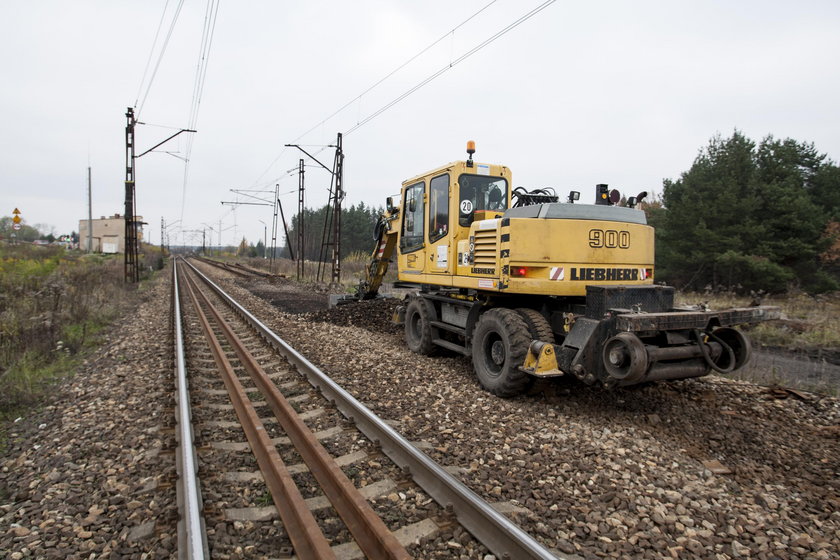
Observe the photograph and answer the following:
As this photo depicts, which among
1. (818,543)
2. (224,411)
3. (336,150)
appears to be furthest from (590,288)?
(336,150)

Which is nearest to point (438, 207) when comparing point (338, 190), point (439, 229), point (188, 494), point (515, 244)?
point (439, 229)

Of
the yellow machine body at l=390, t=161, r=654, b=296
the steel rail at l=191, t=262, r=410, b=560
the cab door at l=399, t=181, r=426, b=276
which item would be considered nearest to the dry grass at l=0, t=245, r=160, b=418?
the steel rail at l=191, t=262, r=410, b=560

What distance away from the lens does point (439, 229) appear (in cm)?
768

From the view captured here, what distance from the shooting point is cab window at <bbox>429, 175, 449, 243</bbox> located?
7445 millimetres

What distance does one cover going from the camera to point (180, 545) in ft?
9.79

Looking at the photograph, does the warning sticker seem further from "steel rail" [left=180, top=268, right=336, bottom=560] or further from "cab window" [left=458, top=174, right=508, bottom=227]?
"steel rail" [left=180, top=268, right=336, bottom=560]

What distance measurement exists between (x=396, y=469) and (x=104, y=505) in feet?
7.26

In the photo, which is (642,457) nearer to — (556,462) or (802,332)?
(556,462)

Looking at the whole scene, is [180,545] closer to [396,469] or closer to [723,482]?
[396,469]

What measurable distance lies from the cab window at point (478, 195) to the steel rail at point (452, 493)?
336 centimetres

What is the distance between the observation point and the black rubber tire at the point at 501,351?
18.9ft

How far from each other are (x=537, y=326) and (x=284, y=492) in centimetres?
351

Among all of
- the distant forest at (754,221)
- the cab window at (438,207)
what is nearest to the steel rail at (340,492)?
→ the cab window at (438,207)

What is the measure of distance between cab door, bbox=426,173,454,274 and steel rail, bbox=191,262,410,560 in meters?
3.29
